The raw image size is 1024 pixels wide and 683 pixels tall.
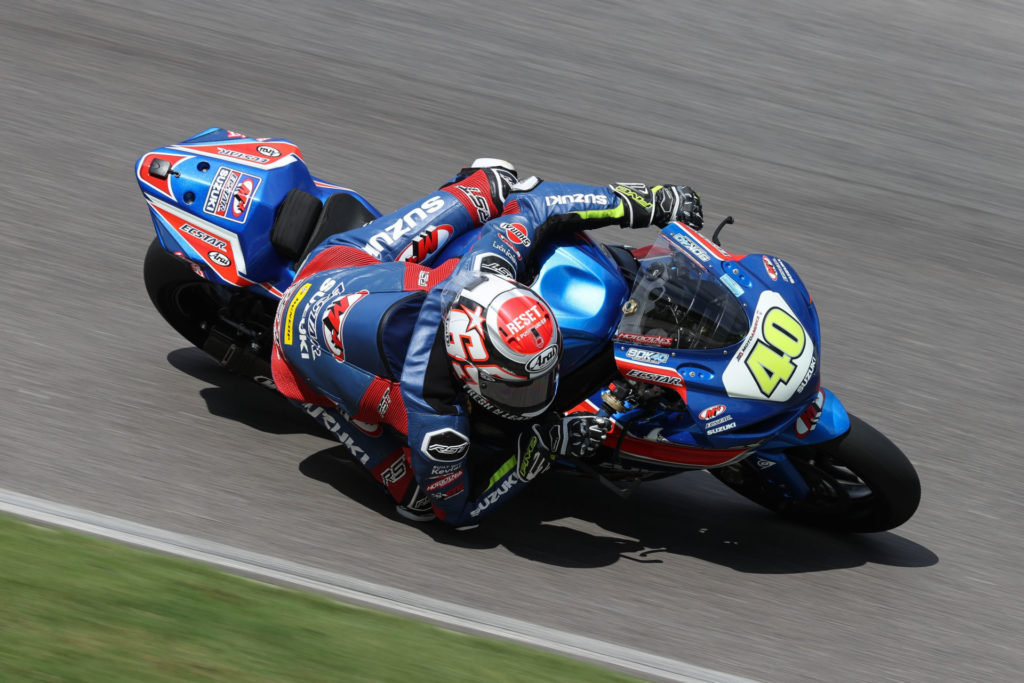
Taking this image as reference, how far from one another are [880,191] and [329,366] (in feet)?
A: 14.5

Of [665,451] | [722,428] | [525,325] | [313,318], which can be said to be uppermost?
[525,325]

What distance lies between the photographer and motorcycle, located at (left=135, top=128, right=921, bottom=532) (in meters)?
4.12

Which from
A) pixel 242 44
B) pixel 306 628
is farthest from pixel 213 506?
pixel 242 44

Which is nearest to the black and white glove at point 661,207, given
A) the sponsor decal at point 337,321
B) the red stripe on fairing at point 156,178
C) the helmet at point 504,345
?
the helmet at point 504,345

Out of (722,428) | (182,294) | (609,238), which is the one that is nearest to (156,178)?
(182,294)

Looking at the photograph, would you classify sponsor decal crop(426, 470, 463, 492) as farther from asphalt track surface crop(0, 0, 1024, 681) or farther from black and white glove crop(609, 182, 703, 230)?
black and white glove crop(609, 182, 703, 230)

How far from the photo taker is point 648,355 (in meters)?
4.18

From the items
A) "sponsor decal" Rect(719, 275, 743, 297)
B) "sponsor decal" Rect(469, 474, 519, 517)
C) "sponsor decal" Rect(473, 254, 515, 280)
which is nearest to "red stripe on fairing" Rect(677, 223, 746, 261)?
"sponsor decal" Rect(719, 275, 743, 297)

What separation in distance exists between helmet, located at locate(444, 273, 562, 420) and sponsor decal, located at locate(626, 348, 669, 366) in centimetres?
29

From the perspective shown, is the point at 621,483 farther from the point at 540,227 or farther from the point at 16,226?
the point at 16,226

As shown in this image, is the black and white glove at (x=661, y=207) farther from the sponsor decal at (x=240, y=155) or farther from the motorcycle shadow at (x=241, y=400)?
the motorcycle shadow at (x=241, y=400)

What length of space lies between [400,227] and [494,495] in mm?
1227

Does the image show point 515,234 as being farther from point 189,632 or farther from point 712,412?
point 189,632

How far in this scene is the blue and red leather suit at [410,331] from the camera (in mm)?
4363
